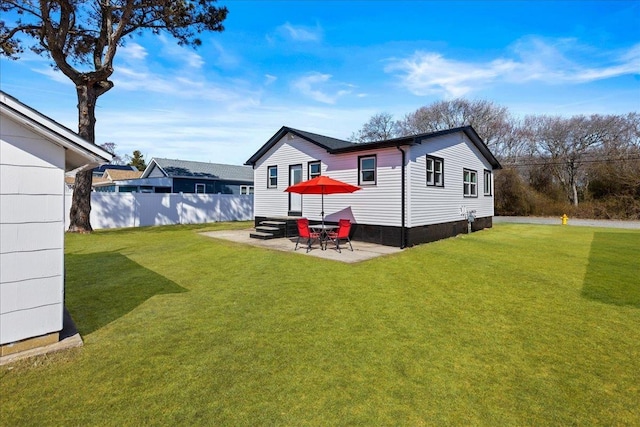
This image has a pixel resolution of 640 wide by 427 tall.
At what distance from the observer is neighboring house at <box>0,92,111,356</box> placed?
319 cm

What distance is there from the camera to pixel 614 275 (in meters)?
6.93

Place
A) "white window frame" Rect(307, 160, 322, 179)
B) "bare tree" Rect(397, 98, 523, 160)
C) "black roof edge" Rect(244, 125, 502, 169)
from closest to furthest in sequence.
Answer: "black roof edge" Rect(244, 125, 502, 169)
"white window frame" Rect(307, 160, 322, 179)
"bare tree" Rect(397, 98, 523, 160)

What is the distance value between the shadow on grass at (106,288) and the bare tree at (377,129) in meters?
35.7

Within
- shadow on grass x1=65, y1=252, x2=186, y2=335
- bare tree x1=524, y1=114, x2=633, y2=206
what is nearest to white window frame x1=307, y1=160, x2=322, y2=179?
shadow on grass x1=65, y1=252, x2=186, y2=335

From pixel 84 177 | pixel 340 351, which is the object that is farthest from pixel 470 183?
pixel 84 177

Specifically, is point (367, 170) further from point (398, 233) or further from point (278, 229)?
point (278, 229)

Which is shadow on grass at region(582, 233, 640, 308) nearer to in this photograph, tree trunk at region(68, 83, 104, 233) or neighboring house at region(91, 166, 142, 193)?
tree trunk at region(68, 83, 104, 233)

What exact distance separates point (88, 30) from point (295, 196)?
1245cm

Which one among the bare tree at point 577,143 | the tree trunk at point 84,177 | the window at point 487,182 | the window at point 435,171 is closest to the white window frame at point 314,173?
the window at point 435,171

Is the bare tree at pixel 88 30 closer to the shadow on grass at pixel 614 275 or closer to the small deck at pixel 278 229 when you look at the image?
the small deck at pixel 278 229

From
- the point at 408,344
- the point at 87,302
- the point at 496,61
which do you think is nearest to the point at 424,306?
the point at 408,344

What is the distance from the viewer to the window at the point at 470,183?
14.8 meters

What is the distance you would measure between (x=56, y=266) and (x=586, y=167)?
34.7 m

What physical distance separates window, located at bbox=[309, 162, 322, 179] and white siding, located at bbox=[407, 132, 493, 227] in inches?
161
